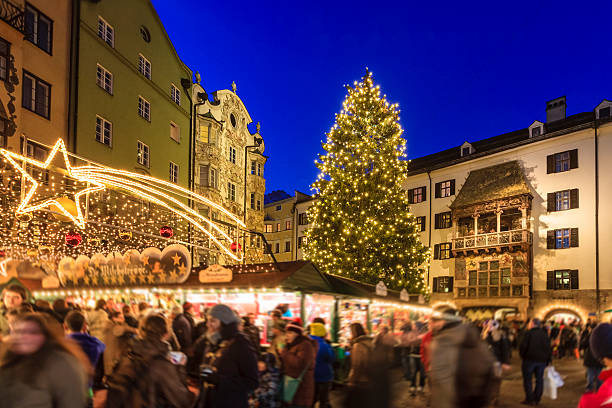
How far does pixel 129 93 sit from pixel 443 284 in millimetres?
24277

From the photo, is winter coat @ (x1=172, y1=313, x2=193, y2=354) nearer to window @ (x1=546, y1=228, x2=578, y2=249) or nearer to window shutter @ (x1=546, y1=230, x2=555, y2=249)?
window @ (x1=546, y1=228, x2=578, y2=249)

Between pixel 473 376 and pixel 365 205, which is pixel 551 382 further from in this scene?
pixel 365 205

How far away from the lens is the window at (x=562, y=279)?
3064cm

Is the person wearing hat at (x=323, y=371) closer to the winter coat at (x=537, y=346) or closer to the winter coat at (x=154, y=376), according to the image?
the winter coat at (x=537, y=346)

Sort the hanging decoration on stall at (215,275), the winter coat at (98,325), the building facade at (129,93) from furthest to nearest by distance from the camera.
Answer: the building facade at (129,93) → the hanging decoration on stall at (215,275) → the winter coat at (98,325)

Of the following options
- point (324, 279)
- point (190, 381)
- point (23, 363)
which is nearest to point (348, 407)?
point (23, 363)

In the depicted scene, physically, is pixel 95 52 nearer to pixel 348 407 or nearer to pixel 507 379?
pixel 507 379

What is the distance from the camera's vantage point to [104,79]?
2317 centimetres

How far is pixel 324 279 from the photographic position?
15469mm

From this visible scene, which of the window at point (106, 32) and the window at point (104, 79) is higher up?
the window at point (106, 32)

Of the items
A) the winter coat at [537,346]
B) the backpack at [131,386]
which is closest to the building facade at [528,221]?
the winter coat at [537,346]

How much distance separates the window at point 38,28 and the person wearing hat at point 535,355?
58.6ft

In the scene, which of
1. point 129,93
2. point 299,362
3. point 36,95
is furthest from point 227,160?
point 299,362

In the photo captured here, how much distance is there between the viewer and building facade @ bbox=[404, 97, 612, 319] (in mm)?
30188
